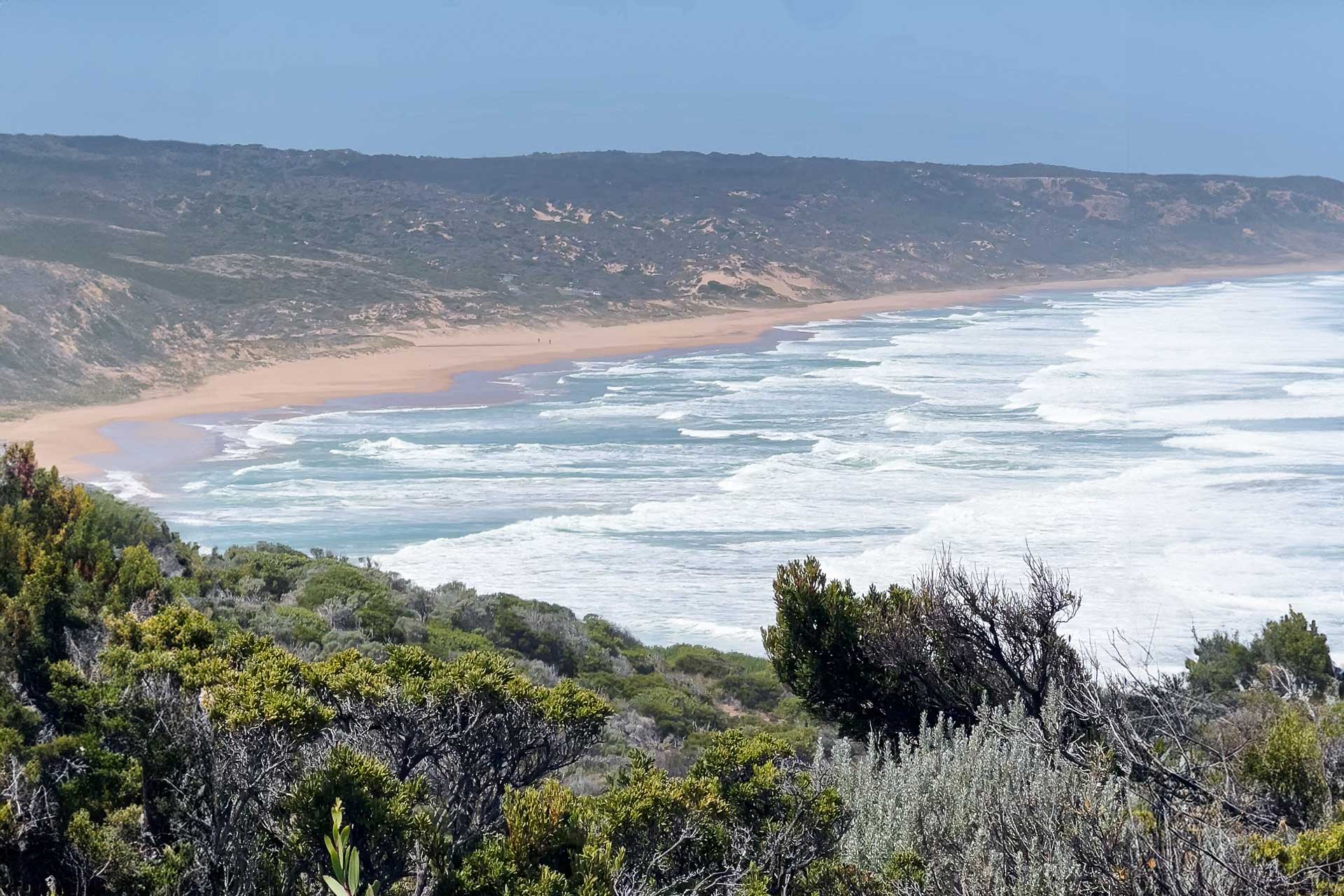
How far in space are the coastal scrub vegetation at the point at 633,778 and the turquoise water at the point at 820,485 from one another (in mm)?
7498

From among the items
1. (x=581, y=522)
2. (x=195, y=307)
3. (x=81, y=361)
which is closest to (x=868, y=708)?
(x=581, y=522)

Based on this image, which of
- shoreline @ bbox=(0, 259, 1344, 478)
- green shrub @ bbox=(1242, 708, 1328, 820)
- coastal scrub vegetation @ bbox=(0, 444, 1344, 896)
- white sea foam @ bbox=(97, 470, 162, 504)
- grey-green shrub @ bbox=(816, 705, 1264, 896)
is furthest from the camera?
shoreline @ bbox=(0, 259, 1344, 478)

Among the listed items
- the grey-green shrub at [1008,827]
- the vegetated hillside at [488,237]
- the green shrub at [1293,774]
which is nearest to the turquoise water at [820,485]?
the green shrub at [1293,774]

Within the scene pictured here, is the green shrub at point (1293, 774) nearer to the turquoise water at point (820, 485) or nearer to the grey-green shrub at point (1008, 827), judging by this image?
the grey-green shrub at point (1008, 827)

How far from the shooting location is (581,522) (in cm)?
2211

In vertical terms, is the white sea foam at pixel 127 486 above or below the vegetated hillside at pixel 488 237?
below

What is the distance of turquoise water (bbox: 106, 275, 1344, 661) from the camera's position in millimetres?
17969

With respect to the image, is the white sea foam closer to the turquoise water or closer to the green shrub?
the turquoise water

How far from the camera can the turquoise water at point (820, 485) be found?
17969 millimetres

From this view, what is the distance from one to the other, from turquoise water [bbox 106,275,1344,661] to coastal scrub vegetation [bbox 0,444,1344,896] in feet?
24.6

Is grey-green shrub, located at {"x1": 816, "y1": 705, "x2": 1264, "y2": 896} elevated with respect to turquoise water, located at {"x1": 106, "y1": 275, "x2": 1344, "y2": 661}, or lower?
elevated

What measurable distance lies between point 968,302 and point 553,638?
241 feet

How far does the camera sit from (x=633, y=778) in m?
5.53

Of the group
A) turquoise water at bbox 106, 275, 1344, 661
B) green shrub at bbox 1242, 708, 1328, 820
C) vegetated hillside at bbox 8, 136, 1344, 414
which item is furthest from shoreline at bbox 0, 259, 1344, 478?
green shrub at bbox 1242, 708, 1328, 820
